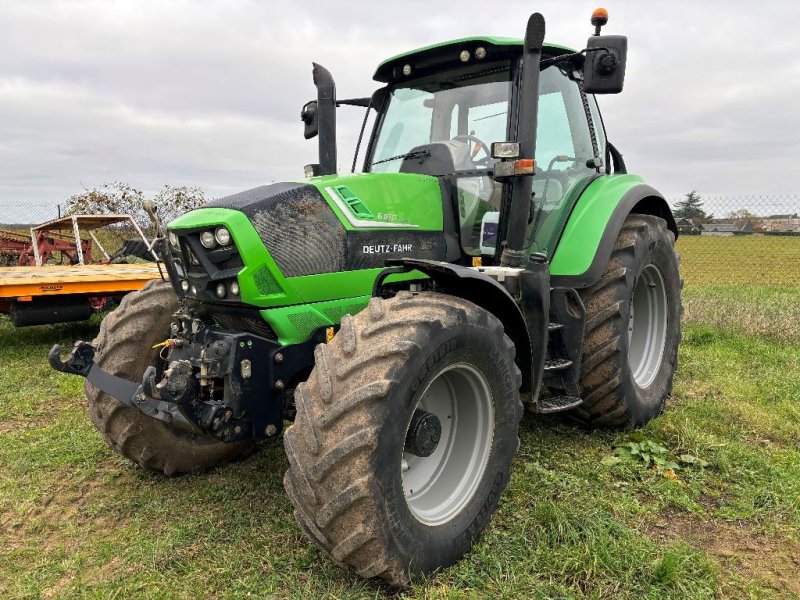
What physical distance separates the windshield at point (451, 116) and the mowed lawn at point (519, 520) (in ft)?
6.25

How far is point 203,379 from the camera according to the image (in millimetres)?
2686

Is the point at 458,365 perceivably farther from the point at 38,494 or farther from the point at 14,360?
the point at 14,360

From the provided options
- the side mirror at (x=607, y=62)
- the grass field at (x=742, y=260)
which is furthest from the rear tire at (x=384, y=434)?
the grass field at (x=742, y=260)

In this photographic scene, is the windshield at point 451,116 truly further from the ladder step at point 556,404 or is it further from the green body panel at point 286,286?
the ladder step at point 556,404

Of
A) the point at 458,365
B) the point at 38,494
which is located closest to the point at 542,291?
the point at 458,365

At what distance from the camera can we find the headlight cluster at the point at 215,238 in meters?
2.68

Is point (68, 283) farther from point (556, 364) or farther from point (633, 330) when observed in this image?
point (633, 330)

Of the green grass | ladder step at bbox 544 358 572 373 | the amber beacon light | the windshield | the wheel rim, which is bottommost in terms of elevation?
the green grass

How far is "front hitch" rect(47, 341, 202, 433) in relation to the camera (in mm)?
2668

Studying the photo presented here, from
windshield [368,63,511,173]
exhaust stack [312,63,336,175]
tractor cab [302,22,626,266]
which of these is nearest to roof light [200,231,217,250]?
tractor cab [302,22,626,266]

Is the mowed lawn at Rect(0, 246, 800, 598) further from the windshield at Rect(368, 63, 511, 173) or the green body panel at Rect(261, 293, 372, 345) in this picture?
the windshield at Rect(368, 63, 511, 173)

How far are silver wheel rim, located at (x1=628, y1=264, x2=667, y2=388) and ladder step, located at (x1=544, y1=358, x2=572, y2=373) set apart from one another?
114cm

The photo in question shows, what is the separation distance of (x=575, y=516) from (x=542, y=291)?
1.15 meters

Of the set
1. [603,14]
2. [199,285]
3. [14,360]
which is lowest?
[14,360]
